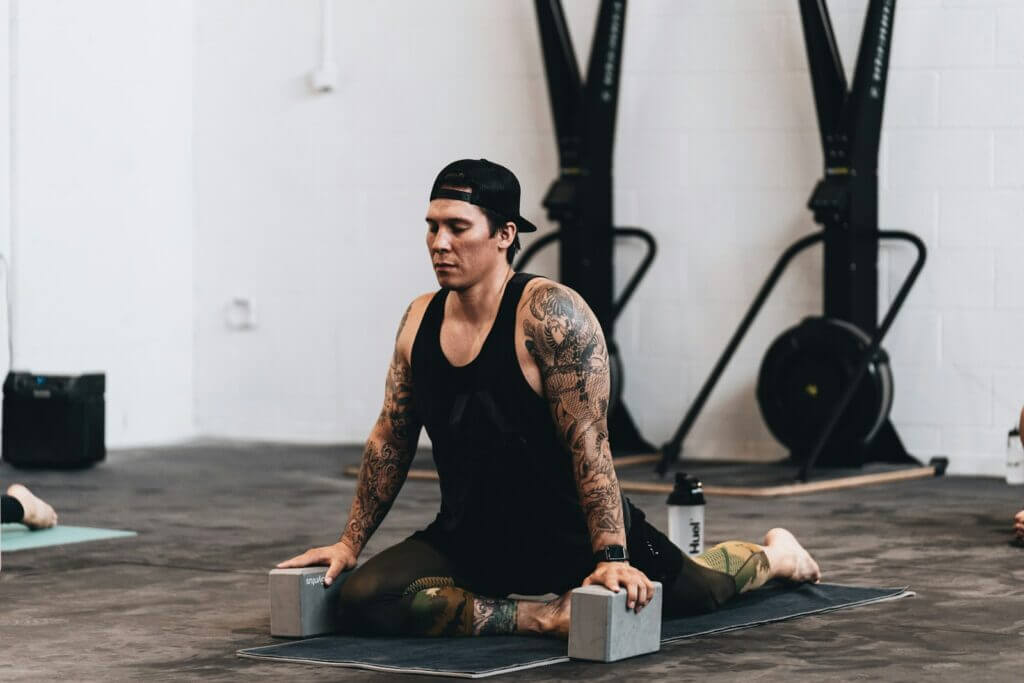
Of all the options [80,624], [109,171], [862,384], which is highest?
[109,171]

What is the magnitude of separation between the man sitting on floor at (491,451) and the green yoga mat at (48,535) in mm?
1770

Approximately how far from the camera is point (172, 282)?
338 inches

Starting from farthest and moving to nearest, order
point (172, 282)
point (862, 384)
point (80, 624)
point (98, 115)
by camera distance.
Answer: point (172, 282) < point (98, 115) < point (862, 384) < point (80, 624)

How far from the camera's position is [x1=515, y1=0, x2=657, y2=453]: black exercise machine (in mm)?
7332

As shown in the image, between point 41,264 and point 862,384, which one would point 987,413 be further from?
point 41,264

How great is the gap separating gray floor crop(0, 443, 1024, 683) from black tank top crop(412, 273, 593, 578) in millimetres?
331

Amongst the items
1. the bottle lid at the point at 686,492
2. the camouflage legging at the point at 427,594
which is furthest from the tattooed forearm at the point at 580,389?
the bottle lid at the point at 686,492

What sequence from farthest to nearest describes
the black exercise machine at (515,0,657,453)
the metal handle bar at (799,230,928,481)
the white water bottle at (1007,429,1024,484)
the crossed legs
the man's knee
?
the black exercise machine at (515,0,657,453) → the metal handle bar at (799,230,928,481) → the white water bottle at (1007,429,1024,484) → the man's knee → the crossed legs

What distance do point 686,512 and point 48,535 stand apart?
6.71ft

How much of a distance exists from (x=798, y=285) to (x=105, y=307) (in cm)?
321

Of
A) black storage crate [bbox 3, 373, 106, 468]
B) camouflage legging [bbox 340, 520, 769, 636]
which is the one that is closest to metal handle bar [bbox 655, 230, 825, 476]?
black storage crate [bbox 3, 373, 106, 468]

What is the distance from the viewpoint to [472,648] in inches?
133

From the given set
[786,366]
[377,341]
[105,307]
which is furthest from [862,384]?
[105,307]

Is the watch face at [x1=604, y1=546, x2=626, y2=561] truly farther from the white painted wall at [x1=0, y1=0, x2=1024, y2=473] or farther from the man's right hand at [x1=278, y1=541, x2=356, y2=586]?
the white painted wall at [x1=0, y1=0, x2=1024, y2=473]
